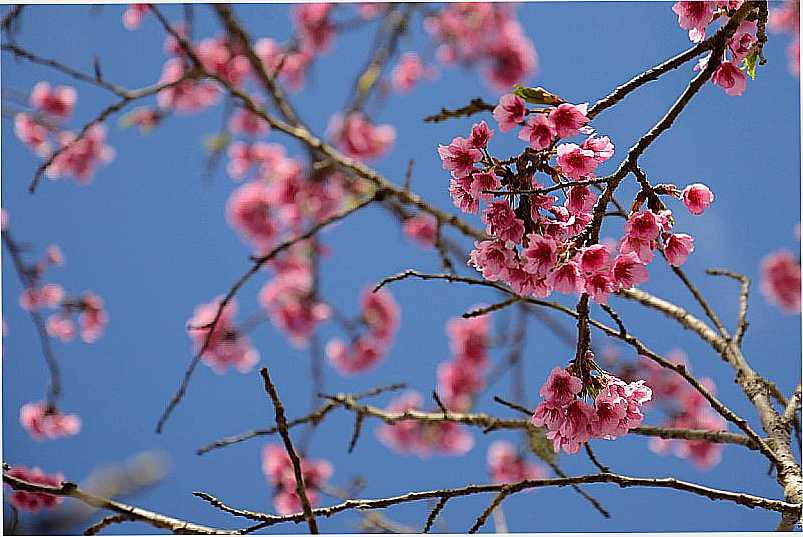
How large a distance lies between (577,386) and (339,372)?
1.84 meters

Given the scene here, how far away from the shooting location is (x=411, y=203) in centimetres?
110

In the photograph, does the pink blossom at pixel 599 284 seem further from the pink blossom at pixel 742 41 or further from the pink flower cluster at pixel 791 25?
the pink flower cluster at pixel 791 25

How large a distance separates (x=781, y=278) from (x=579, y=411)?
1.76 meters

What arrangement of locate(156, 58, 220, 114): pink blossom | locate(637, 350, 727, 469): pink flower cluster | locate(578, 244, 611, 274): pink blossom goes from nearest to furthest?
locate(578, 244, 611, 274): pink blossom, locate(637, 350, 727, 469): pink flower cluster, locate(156, 58, 220, 114): pink blossom

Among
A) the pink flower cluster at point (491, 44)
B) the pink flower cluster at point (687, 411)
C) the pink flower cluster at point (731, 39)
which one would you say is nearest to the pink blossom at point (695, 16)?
the pink flower cluster at point (731, 39)

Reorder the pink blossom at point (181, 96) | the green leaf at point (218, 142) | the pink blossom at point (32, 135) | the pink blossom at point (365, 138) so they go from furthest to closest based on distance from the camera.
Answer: the pink blossom at point (365, 138), the pink blossom at point (181, 96), the pink blossom at point (32, 135), the green leaf at point (218, 142)

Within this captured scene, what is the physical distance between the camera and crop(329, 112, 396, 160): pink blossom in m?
2.45

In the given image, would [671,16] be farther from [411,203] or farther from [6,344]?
[6,344]

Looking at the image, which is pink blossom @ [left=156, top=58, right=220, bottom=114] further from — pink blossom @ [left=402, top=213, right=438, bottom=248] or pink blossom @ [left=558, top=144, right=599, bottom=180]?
pink blossom @ [left=558, top=144, right=599, bottom=180]

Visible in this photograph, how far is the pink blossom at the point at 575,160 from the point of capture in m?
0.63

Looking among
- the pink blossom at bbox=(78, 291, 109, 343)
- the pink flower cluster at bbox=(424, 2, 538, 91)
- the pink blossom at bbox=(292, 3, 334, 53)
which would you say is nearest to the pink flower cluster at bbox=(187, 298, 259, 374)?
the pink blossom at bbox=(78, 291, 109, 343)

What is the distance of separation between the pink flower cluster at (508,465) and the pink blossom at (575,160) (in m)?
1.28

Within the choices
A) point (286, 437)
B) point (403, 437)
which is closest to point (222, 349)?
point (403, 437)

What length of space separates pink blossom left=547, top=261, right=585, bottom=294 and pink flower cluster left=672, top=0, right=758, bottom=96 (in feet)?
0.76
